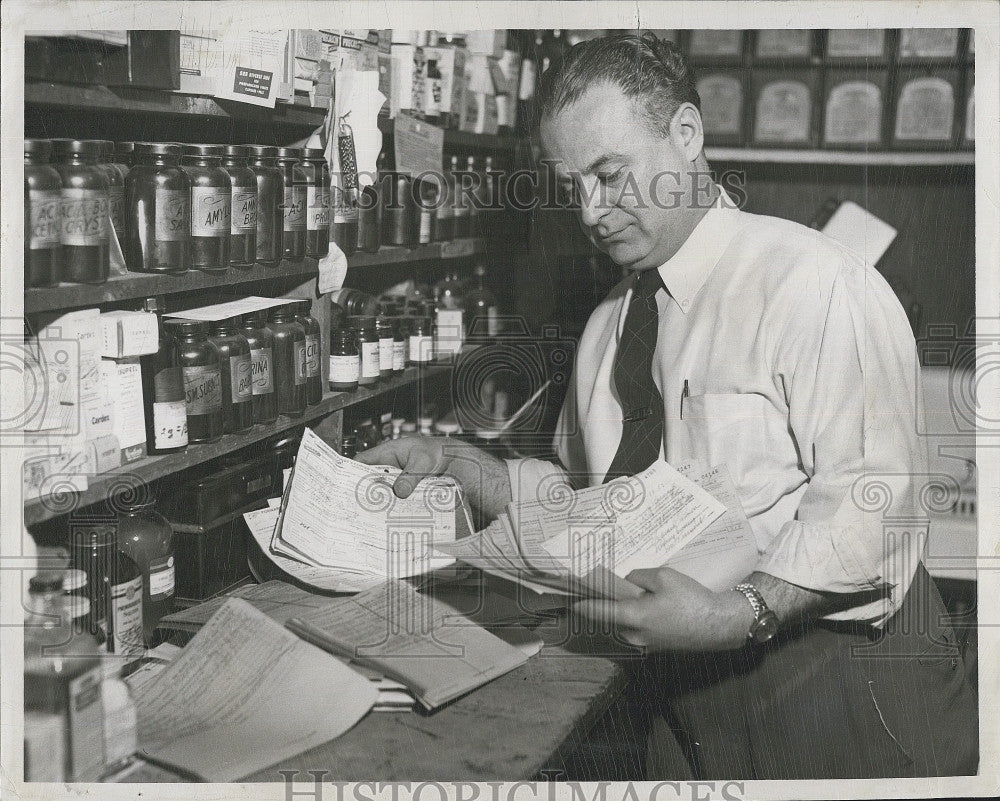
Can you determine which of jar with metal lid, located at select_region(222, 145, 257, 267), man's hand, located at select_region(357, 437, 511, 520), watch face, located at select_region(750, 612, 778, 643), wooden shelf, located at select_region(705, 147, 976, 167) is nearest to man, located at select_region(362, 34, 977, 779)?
watch face, located at select_region(750, 612, 778, 643)

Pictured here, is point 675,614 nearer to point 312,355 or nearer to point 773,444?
point 773,444

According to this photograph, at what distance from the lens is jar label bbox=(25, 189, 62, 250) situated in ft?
4.01

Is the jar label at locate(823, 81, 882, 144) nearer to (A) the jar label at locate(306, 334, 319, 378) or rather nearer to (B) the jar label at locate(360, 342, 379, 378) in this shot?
(B) the jar label at locate(360, 342, 379, 378)

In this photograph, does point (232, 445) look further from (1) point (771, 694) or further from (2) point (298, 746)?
(1) point (771, 694)

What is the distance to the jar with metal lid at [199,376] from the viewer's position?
1495mm

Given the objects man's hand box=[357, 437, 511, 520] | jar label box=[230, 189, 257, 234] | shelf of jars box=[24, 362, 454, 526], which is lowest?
man's hand box=[357, 437, 511, 520]

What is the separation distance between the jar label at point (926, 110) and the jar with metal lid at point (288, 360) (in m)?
2.66

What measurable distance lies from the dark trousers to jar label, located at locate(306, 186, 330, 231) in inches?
39.3

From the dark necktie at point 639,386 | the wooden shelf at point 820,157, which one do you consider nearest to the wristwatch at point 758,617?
the dark necktie at point 639,386

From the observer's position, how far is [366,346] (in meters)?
2.07

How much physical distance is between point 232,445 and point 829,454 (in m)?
0.97

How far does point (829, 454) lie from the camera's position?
1.49m

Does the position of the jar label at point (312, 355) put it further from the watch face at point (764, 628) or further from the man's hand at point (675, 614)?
the watch face at point (764, 628)

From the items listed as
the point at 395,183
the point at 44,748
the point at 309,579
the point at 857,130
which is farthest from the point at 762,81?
the point at 44,748
